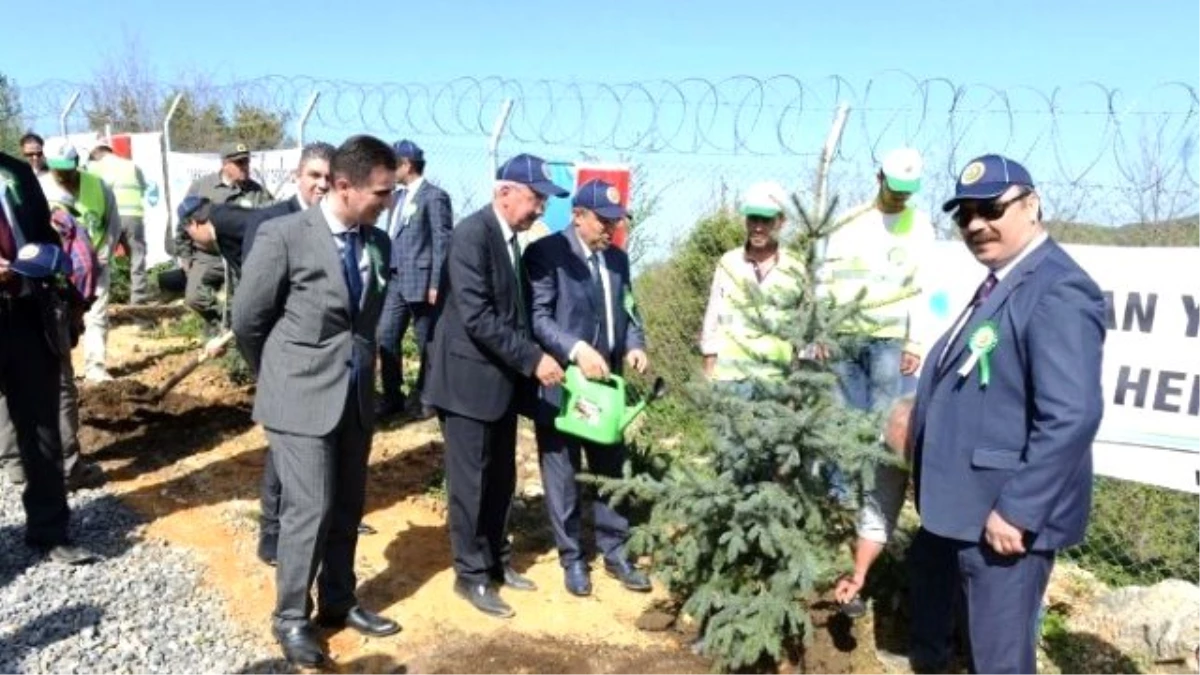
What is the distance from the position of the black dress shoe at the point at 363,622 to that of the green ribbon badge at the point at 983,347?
8.20ft

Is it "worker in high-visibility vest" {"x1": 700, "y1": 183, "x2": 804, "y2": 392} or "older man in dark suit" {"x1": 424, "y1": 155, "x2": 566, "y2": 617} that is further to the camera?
"worker in high-visibility vest" {"x1": 700, "y1": 183, "x2": 804, "y2": 392}

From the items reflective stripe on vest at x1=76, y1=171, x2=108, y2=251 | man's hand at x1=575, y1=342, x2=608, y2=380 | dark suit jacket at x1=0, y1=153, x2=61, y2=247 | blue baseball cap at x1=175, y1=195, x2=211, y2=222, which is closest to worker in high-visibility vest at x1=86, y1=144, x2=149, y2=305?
reflective stripe on vest at x1=76, y1=171, x2=108, y2=251

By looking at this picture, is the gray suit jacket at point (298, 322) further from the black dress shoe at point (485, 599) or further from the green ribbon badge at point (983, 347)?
the green ribbon badge at point (983, 347)

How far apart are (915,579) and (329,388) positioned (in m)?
2.23

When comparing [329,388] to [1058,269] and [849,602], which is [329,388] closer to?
[849,602]

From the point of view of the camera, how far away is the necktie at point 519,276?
4.05 meters

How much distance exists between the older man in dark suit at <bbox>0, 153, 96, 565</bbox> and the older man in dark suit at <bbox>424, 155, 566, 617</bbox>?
5.72 ft

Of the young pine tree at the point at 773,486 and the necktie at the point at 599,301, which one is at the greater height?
the necktie at the point at 599,301

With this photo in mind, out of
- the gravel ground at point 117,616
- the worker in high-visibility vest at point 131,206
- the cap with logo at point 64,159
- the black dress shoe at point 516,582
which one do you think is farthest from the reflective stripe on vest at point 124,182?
the black dress shoe at point 516,582

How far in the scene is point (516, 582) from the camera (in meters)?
Answer: 4.46

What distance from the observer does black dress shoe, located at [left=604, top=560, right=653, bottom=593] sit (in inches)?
175

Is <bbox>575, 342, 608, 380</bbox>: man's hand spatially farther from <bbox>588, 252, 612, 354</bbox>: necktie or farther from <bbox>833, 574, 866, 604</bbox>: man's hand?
<bbox>833, 574, 866, 604</bbox>: man's hand

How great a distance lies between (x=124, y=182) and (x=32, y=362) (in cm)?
776

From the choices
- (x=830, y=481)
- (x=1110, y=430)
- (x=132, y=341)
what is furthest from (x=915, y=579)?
(x=132, y=341)
